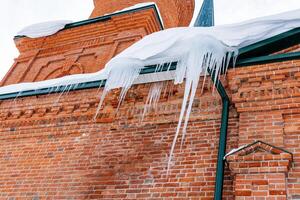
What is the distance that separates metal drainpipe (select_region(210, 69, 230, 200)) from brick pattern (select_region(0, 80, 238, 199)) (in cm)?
12

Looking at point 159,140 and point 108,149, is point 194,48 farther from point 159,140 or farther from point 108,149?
point 108,149

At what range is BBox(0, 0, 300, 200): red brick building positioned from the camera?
370 centimetres

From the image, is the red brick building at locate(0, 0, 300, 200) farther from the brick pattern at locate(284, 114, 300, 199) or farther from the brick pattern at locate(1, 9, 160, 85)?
the brick pattern at locate(1, 9, 160, 85)

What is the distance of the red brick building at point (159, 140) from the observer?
12.1 feet

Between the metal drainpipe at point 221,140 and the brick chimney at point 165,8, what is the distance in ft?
21.2

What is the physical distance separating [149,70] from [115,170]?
1.54 meters

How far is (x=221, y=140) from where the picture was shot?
13.7ft

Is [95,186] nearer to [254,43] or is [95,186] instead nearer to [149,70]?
[149,70]

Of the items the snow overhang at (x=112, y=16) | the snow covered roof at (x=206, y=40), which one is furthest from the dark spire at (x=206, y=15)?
the snow covered roof at (x=206, y=40)

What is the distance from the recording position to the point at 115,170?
4.68 m

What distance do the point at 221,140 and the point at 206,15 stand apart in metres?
9.95

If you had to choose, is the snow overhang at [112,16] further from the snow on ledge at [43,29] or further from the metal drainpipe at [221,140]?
the metal drainpipe at [221,140]

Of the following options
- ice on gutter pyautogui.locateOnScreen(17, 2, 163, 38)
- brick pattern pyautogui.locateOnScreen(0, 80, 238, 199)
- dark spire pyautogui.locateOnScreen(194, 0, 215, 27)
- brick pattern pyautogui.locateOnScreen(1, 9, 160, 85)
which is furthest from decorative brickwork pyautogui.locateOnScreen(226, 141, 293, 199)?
dark spire pyautogui.locateOnScreen(194, 0, 215, 27)

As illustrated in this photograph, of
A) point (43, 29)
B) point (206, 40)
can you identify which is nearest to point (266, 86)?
A: point (206, 40)
